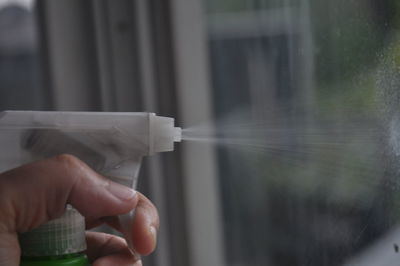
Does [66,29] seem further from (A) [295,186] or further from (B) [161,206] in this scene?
(A) [295,186]

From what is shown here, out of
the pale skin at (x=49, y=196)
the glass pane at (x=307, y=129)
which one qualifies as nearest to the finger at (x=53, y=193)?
the pale skin at (x=49, y=196)

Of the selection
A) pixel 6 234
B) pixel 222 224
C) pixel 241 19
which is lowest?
pixel 222 224

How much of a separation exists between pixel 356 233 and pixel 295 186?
0.14m

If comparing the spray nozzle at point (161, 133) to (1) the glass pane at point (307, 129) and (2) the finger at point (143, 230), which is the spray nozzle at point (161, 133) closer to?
(2) the finger at point (143, 230)

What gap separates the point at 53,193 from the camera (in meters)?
0.43

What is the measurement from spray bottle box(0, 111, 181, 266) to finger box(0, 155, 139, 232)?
0.01 metres

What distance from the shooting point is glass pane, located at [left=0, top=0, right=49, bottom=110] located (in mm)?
882

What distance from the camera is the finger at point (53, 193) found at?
427mm

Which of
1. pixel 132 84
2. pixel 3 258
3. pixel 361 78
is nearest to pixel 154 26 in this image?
pixel 132 84

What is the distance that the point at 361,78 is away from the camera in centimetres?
55

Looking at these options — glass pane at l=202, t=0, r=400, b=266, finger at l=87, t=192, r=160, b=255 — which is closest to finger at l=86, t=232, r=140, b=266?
finger at l=87, t=192, r=160, b=255

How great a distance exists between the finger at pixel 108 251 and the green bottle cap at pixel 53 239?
0.06m

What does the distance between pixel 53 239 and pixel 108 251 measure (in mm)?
112

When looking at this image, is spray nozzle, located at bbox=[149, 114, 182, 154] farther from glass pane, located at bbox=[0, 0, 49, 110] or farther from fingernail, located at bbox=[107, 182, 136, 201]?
glass pane, located at bbox=[0, 0, 49, 110]
